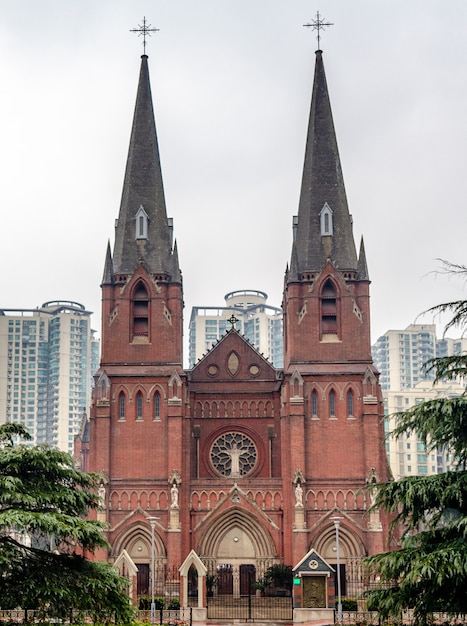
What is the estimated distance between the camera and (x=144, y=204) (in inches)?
2413

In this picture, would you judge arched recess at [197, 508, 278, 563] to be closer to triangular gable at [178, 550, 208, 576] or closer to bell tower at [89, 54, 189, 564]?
bell tower at [89, 54, 189, 564]

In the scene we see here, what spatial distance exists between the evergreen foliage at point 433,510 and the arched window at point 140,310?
122ft

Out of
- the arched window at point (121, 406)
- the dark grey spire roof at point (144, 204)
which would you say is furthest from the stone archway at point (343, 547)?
the dark grey spire roof at point (144, 204)

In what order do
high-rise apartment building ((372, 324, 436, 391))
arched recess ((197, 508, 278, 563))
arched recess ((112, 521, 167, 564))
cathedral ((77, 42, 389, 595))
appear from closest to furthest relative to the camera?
arched recess ((112, 521, 167, 564)), cathedral ((77, 42, 389, 595)), arched recess ((197, 508, 278, 563)), high-rise apartment building ((372, 324, 436, 391))

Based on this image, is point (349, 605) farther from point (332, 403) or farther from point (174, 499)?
point (332, 403)

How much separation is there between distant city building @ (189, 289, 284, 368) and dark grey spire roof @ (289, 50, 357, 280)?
11646 cm

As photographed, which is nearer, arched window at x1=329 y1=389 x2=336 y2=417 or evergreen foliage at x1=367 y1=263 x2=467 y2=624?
evergreen foliage at x1=367 y1=263 x2=467 y2=624

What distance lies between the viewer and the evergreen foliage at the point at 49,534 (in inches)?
936

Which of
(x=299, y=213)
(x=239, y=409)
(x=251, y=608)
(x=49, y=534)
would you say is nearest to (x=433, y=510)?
(x=49, y=534)

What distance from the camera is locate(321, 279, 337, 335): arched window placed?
58938 mm

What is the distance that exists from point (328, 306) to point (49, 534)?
36.5m

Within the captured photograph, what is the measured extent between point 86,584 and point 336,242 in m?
38.5

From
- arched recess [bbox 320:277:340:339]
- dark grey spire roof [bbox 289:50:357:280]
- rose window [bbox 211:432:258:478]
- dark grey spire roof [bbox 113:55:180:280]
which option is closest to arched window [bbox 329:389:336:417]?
arched recess [bbox 320:277:340:339]

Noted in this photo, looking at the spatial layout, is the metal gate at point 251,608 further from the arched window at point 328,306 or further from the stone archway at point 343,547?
the arched window at point 328,306
